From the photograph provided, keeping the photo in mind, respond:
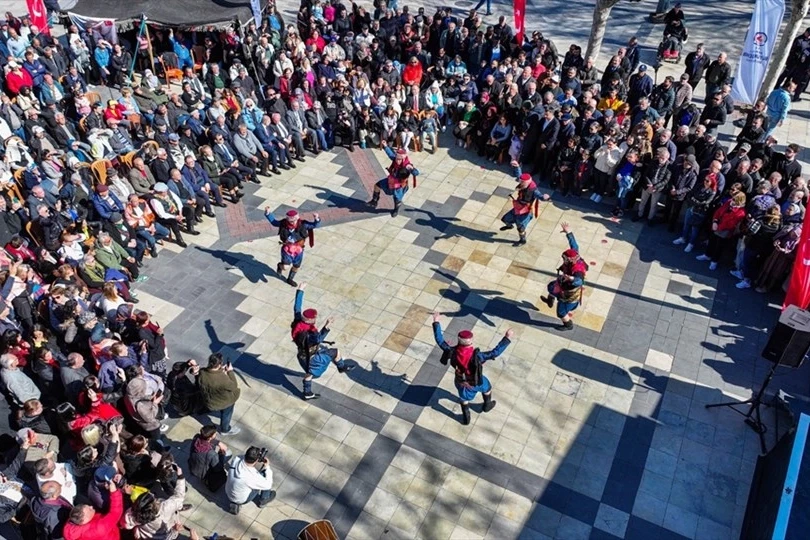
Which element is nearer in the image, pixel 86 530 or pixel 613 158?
pixel 86 530

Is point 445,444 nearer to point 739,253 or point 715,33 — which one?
point 739,253

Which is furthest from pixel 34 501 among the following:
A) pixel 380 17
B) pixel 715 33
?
pixel 715 33

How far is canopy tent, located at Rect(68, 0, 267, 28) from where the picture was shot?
60.7ft

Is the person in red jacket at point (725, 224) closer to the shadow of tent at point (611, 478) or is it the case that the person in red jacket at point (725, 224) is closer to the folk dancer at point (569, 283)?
the folk dancer at point (569, 283)

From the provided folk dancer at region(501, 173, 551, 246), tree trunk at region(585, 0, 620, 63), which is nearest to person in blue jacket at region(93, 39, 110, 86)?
folk dancer at region(501, 173, 551, 246)

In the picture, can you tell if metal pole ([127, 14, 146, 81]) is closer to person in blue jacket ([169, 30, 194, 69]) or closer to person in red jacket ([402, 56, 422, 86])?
person in blue jacket ([169, 30, 194, 69])

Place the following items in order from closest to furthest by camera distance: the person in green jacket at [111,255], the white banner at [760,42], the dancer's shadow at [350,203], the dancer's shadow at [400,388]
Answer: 1. the dancer's shadow at [400,388]
2. the person in green jacket at [111,255]
3. the dancer's shadow at [350,203]
4. the white banner at [760,42]

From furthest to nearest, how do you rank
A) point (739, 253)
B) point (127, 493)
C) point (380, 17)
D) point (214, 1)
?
point (380, 17), point (214, 1), point (739, 253), point (127, 493)

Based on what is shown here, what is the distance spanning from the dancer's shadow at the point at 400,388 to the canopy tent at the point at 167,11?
1258 centimetres

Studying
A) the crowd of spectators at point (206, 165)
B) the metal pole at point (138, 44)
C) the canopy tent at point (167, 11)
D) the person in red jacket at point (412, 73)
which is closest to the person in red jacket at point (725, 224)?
the crowd of spectators at point (206, 165)

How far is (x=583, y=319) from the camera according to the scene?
1222cm

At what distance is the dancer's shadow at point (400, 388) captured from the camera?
10680mm

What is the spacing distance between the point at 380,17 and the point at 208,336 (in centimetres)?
1475

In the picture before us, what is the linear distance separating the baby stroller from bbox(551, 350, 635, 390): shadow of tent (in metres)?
14.0
